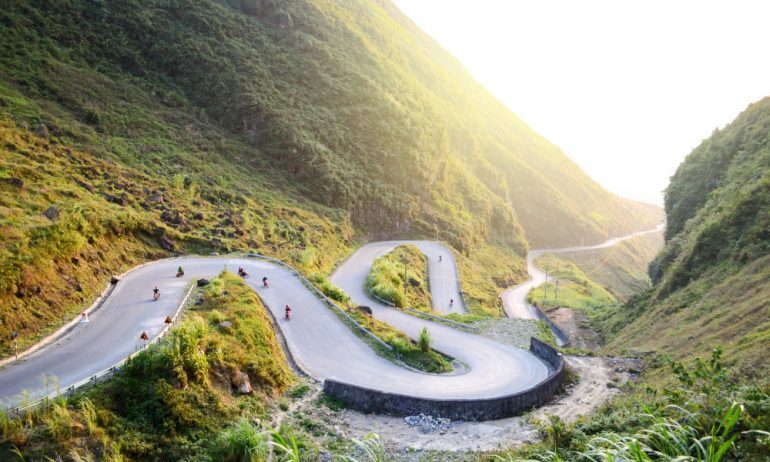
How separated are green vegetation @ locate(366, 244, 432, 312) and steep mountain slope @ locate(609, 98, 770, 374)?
17.5 m

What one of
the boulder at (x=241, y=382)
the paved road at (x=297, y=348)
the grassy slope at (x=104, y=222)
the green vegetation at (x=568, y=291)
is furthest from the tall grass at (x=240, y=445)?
the green vegetation at (x=568, y=291)

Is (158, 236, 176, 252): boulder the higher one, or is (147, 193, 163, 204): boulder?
(147, 193, 163, 204): boulder

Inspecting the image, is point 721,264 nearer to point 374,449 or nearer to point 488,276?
point 374,449

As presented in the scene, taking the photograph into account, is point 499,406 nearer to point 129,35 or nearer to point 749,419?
point 749,419

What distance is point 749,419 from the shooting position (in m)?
8.19

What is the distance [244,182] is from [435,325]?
94.6 feet

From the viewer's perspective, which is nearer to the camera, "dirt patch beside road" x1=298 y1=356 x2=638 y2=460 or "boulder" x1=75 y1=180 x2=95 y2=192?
"dirt patch beside road" x1=298 y1=356 x2=638 y2=460

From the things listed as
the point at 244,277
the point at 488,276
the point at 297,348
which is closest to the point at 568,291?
the point at 488,276

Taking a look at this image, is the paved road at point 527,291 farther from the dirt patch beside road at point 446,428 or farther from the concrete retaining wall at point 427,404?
the concrete retaining wall at point 427,404

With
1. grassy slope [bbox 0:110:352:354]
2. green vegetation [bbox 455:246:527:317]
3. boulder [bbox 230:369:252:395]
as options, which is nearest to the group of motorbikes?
grassy slope [bbox 0:110:352:354]

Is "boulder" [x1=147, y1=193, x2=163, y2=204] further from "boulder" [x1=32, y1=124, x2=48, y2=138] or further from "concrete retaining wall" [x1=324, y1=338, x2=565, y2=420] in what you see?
"concrete retaining wall" [x1=324, y1=338, x2=565, y2=420]

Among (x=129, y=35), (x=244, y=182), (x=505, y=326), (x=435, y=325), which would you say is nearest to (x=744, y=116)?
(x=505, y=326)

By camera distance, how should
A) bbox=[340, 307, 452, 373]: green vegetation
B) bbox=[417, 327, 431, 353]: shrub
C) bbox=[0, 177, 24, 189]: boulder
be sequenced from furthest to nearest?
bbox=[0, 177, 24, 189]: boulder → bbox=[417, 327, 431, 353]: shrub → bbox=[340, 307, 452, 373]: green vegetation

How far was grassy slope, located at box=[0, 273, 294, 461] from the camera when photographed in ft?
34.7
